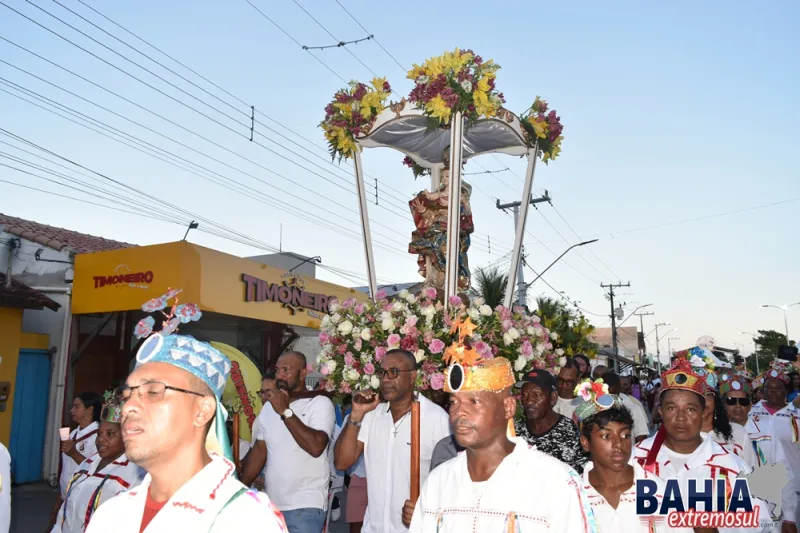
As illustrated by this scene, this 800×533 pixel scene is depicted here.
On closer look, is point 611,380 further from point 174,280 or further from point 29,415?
point 29,415

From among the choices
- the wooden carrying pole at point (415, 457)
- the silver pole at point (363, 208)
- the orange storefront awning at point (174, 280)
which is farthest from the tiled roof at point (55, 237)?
the wooden carrying pole at point (415, 457)

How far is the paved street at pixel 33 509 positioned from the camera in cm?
892

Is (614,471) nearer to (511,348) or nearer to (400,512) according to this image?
(400,512)

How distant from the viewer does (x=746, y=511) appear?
390 centimetres

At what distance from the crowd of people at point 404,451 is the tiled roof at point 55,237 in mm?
7768

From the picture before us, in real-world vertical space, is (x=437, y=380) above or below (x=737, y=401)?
above

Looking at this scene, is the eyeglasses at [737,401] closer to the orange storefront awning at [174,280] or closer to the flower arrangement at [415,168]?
the flower arrangement at [415,168]

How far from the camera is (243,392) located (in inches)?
235

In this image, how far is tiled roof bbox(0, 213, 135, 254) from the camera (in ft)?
Answer: 43.2

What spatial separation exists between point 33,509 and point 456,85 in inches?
357

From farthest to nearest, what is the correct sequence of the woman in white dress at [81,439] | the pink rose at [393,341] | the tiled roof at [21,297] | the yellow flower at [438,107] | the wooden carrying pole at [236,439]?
the tiled roof at [21,297] < the yellow flower at [438,107] < the woman in white dress at [81,439] < the pink rose at [393,341] < the wooden carrying pole at [236,439]

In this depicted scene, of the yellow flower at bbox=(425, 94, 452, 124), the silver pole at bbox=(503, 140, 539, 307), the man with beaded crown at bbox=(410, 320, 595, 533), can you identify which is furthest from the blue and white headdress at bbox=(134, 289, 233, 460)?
the silver pole at bbox=(503, 140, 539, 307)

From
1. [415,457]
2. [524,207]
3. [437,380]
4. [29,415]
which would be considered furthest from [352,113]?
[29,415]

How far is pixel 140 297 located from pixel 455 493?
33.9 feet
